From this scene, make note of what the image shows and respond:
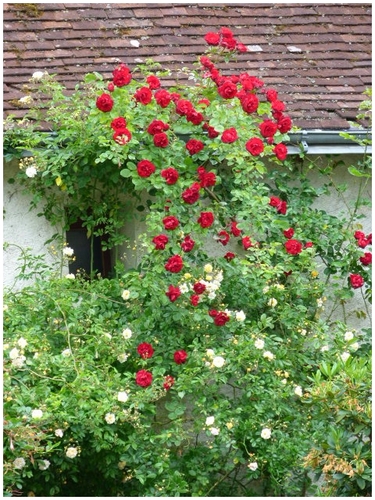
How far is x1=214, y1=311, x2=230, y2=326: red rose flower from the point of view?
19.6 feet

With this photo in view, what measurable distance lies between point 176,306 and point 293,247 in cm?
91

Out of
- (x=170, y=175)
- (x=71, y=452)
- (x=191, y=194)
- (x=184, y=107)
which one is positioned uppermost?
(x=184, y=107)

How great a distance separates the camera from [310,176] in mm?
6961

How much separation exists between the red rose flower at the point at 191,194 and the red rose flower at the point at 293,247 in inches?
30.1

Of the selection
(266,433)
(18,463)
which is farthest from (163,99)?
(18,463)

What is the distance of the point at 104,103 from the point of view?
5.86 meters

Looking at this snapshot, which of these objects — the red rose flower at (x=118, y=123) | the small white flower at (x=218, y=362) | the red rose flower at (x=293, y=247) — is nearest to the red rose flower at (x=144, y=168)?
the red rose flower at (x=118, y=123)

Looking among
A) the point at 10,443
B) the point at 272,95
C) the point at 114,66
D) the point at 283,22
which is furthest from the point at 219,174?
the point at 10,443

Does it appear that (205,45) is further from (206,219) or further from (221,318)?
(221,318)

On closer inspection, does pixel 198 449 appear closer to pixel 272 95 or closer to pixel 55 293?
pixel 55 293

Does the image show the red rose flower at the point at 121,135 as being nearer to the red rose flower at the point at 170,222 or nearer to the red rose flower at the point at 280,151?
the red rose flower at the point at 170,222

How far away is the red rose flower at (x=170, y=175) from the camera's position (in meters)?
5.89

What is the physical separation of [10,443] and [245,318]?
202 centimetres

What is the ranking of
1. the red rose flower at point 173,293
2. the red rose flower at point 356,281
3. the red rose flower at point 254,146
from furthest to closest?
the red rose flower at point 356,281 → the red rose flower at point 254,146 → the red rose flower at point 173,293
